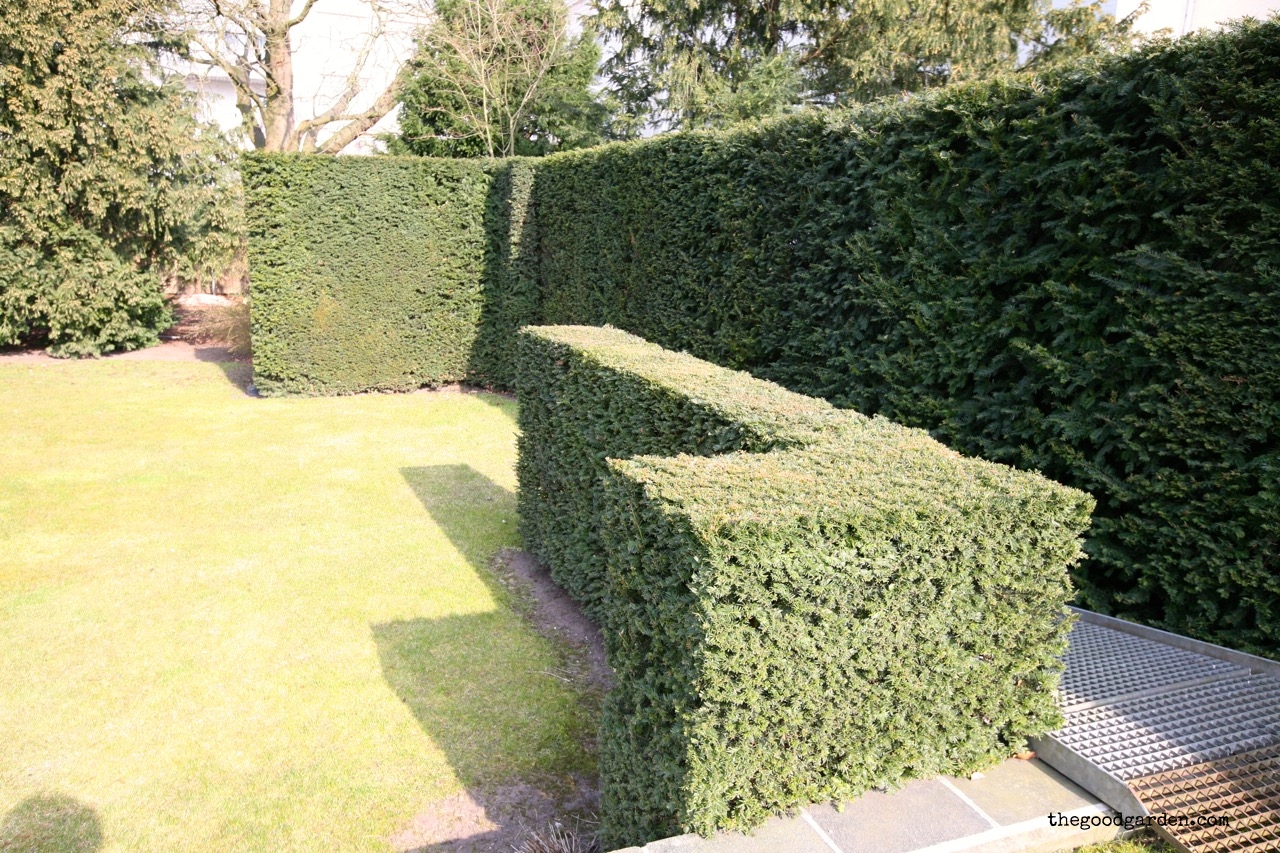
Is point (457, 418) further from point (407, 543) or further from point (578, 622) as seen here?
point (578, 622)

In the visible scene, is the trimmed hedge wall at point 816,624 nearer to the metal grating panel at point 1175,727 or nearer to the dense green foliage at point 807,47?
the metal grating panel at point 1175,727

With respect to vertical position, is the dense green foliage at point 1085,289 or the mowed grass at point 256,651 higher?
the dense green foliage at point 1085,289

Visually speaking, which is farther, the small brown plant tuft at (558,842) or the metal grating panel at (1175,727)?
the small brown plant tuft at (558,842)

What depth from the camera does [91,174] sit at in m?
14.7

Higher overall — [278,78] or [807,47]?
[807,47]

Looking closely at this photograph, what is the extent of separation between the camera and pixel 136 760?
4.02 metres

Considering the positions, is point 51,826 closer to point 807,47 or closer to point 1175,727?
point 1175,727

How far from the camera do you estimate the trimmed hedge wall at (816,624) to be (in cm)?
259

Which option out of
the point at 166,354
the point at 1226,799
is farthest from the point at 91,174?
the point at 1226,799

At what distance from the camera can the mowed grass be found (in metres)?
3.76

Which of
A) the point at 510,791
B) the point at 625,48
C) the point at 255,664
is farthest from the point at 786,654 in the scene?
the point at 625,48

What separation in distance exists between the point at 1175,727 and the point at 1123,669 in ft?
1.81

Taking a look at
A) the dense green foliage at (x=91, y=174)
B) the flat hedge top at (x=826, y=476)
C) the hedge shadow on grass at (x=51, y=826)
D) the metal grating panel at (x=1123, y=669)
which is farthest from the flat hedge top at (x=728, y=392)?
the dense green foliage at (x=91, y=174)

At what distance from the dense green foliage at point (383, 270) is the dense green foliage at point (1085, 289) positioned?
683 cm
